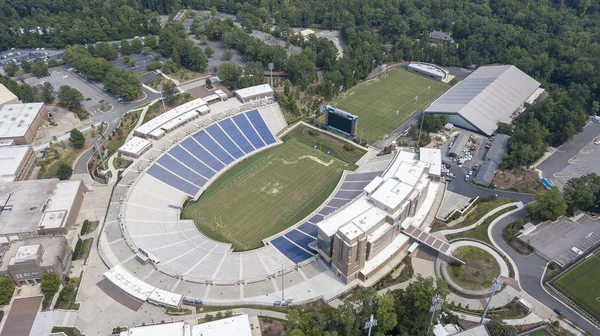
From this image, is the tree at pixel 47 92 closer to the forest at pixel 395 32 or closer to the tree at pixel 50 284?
the forest at pixel 395 32

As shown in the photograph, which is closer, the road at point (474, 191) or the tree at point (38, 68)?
the road at point (474, 191)

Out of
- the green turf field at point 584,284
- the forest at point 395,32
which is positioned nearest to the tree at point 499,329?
the green turf field at point 584,284

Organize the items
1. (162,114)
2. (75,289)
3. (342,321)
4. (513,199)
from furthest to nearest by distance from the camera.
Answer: (162,114)
(513,199)
(75,289)
(342,321)

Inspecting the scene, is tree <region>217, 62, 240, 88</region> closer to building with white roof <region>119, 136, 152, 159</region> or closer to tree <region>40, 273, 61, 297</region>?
building with white roof <region>119, 136, 152, 159</region>

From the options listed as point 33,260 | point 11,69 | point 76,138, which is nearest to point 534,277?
point 33,260

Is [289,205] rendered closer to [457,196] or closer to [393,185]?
[393,185]

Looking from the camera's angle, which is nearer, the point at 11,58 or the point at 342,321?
the point at 342,321

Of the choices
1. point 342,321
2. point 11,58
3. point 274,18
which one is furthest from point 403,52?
point 11,58
